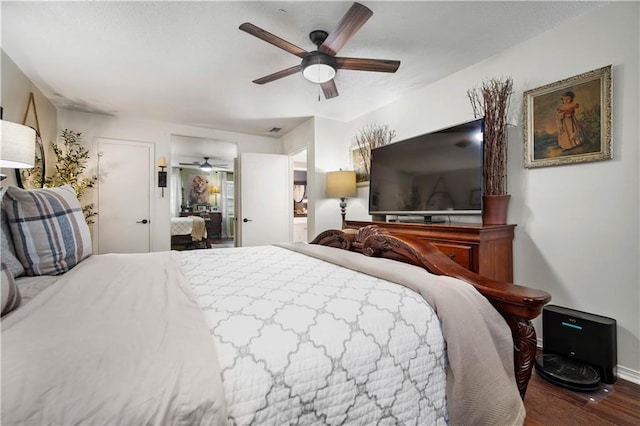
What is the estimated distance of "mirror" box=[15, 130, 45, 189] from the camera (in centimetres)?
286

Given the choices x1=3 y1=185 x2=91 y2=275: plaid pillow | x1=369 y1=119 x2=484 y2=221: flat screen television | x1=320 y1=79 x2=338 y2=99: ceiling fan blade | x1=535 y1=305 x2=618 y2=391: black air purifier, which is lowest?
x1=535 y1=305 x2=618 y2=391: black air purifier

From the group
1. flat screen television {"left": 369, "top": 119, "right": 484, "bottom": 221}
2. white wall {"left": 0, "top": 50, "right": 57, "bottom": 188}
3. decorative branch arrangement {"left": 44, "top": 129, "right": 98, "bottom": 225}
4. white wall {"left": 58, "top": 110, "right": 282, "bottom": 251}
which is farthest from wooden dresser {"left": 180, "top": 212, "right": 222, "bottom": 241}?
flat screen television {"left": 369, "top": 119, "right": 484, "bottom": 221}

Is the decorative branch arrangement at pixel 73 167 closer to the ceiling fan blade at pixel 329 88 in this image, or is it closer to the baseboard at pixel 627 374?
the ceiling fan blade at pixel 329 88

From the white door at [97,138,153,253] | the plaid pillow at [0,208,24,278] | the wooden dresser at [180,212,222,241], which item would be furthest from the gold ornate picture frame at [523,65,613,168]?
the wooden dresser at [180,212,222,241]

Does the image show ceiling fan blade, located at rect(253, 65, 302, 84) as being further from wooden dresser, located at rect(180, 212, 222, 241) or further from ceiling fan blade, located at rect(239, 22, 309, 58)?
wooden dresser, located at rect(180, 212, 222, 241)

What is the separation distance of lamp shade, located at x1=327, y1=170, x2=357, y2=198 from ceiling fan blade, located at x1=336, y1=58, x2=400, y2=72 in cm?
165

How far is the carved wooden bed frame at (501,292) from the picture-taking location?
1047 mm

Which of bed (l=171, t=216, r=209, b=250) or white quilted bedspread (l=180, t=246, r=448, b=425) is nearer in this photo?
white quilted bedspread (l=180, t=246, r=448, b=425)

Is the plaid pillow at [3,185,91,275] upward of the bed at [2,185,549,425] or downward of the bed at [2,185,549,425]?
upward

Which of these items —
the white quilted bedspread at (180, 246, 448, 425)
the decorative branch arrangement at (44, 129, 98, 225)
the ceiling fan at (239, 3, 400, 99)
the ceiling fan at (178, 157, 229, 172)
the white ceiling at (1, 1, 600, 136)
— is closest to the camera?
the white quilted bedspread at (180, 246, 448, 425)

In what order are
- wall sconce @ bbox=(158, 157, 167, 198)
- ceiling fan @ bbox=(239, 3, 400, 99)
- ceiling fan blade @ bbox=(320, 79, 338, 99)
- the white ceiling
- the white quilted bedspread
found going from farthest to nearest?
wall sconce @ bbox=(158, 157, 167, 198) < ceiling fan blade @ bbox=(320, 79, 338, 99) < the white ceiling < ceiling fan @ bbox=(239, 3, 400, 99) < the white quilted bedspread

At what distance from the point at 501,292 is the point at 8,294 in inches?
61.0

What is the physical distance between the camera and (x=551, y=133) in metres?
2.13

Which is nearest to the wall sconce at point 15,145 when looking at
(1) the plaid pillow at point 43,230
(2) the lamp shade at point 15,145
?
(2) the lamp shade at point 15,145
